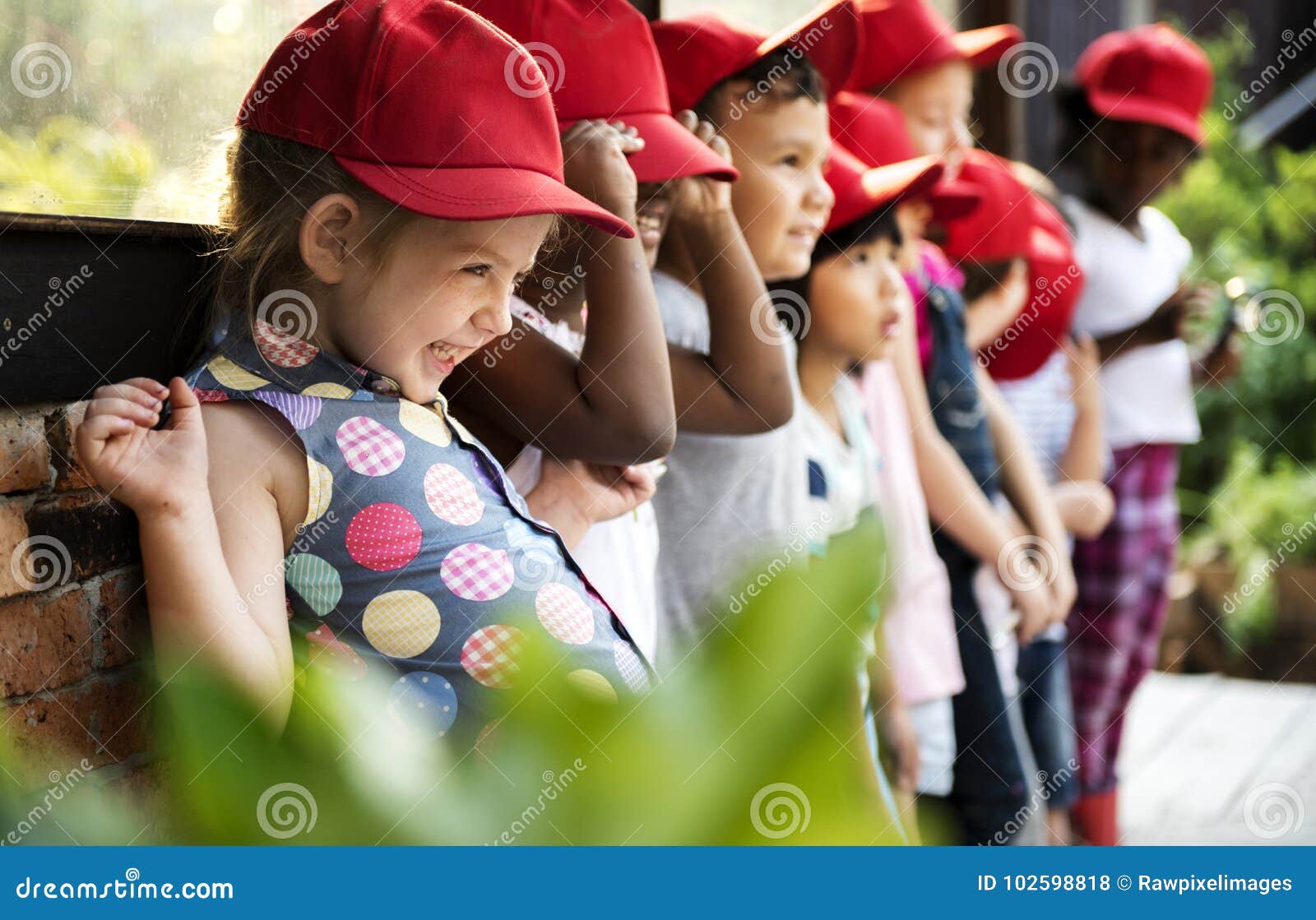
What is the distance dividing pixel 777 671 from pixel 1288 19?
9.46 metres

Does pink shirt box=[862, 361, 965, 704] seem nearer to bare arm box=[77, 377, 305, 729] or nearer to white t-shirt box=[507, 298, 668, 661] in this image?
white t-shirt box=[507, 298, 668, 661]

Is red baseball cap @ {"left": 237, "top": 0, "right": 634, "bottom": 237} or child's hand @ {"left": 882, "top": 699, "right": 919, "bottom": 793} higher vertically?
red baseball cap @ {"left": 237, "top": 0, "right": 634, "bottom": 237}

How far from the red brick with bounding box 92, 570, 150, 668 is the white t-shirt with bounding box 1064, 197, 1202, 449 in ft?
9.21

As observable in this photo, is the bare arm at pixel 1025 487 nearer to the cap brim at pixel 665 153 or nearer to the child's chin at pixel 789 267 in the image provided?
the child's chin at pixel 789 267

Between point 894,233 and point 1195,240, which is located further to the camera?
point 1195,240

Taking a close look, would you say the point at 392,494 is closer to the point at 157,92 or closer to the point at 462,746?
the point at 157,92

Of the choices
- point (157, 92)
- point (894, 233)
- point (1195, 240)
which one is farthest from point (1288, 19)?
point (157, 92)

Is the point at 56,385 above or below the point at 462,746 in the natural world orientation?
below

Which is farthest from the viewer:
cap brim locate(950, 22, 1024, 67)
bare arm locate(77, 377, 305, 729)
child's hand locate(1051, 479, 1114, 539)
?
child's hand locate(1051, 479, 1114, 539)

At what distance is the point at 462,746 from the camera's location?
1.38 ft

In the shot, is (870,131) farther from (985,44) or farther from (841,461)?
(841,461)

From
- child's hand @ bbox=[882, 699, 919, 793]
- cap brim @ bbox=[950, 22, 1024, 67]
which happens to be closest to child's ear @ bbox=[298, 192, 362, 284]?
child's hand @ bbox=[882, 699, 919, 793]

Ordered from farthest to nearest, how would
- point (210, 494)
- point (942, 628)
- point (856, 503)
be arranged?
point (942, 628), point (856, 503), point (210, 494)

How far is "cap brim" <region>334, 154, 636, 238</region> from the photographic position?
118 cm
